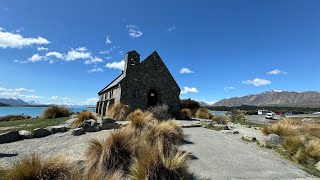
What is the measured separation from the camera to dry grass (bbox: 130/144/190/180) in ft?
18.3

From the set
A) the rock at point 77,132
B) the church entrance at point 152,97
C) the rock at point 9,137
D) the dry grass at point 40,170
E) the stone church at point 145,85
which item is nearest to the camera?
the dry grass at point 40,170

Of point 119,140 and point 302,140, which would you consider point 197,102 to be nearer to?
point 302,140

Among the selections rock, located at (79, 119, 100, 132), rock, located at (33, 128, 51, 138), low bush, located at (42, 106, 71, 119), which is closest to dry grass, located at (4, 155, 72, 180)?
rock, located at (33, 128, 51, 138)

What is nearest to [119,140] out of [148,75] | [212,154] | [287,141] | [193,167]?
[193,167]

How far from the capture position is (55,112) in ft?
81.7

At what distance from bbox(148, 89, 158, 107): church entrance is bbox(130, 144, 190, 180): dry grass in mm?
20602

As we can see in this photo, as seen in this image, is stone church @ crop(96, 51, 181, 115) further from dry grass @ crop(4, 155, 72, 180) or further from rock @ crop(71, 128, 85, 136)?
dry grass @ crop(4, 155, 72, 180)

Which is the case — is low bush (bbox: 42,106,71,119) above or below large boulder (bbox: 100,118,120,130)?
above

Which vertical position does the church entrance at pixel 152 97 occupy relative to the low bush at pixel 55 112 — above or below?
above

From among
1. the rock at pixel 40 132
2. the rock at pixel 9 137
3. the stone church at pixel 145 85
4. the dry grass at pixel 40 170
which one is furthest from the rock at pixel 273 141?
the stone church at pixel 145 85

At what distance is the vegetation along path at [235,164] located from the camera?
273 inches

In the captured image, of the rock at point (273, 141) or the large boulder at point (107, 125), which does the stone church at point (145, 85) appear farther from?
the rock at point (273, 141)

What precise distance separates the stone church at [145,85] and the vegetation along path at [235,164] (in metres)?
14.9

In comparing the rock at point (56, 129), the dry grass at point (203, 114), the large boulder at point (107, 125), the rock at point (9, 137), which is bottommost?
the rock at point (9, 137)
